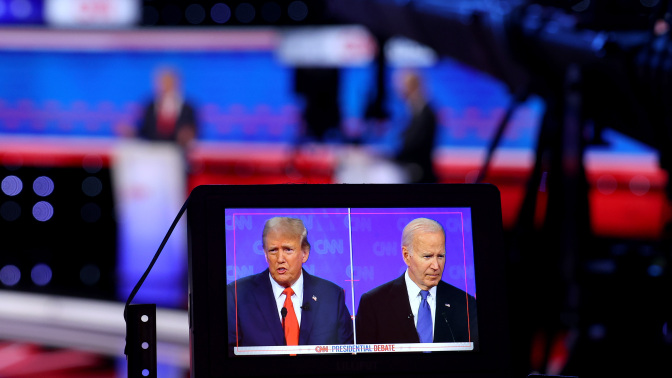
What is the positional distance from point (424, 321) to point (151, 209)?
4393 millimetres

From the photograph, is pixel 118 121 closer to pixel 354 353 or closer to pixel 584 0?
pixel 584 0

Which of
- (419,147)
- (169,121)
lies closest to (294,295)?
(419,147)

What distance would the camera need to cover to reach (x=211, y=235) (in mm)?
948

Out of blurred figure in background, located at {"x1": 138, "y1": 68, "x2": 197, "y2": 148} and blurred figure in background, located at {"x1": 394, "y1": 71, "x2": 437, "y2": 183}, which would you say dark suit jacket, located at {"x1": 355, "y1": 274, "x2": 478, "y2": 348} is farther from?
blurred figure in background, located at {"x1": 138, "y1": 68, "x2": 197, "y2": 148}

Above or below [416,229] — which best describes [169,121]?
above

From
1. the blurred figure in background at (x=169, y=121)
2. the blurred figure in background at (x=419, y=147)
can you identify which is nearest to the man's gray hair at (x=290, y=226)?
the blurred figure in background at (x=419, y=147)

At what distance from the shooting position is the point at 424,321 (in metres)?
0.97

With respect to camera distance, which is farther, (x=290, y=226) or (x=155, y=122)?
(x=155, y=122)

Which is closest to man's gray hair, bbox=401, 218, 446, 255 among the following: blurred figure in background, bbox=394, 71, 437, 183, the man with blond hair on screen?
the man with blond hair on screen

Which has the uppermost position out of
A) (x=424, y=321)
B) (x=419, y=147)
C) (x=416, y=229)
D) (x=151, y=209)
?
(x=419, y=147)

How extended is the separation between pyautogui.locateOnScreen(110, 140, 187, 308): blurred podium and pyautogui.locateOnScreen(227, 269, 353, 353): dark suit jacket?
13.5 ft

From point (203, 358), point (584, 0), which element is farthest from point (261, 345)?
point (584, 0)

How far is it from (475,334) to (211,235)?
0.35 metres

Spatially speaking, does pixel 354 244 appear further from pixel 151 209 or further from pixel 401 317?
pixel 151 209
